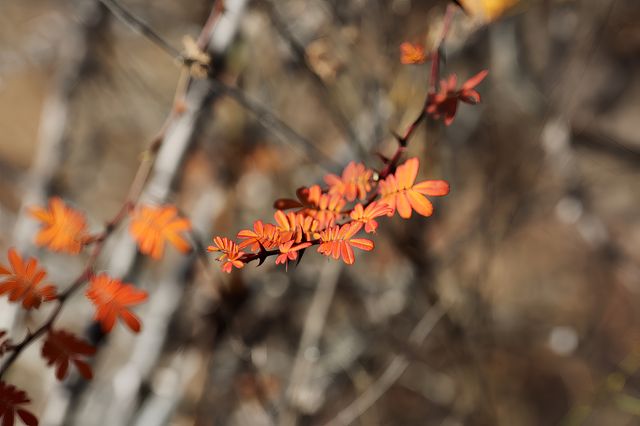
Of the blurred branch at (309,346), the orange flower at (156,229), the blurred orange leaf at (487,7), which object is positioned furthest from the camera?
the blurred branch at (309,346)

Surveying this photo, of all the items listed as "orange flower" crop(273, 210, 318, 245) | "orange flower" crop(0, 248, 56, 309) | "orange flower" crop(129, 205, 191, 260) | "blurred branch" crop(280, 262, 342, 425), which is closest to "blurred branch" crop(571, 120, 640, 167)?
"blurred branch" crop(280, 262, 342, 425)

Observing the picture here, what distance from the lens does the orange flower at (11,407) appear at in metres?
0.52

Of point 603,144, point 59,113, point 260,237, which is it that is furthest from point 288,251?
point 603,144

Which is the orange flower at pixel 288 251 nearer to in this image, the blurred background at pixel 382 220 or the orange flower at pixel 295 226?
the orange flower at pixel 295 226

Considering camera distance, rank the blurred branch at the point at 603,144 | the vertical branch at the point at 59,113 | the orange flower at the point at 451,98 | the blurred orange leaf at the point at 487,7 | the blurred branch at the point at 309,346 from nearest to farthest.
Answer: the orange flower at the point at 451,98 < the blurred orange leaf at the point at 487,7 < the blurred branch at the point at 309,346 < the vertical branch at the point at 59,113 < the blurred branch at the point at 603,144

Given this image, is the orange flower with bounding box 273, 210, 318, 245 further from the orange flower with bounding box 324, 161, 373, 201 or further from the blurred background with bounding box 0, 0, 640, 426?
the blurred background with bounding box 0, 0, 640, 426

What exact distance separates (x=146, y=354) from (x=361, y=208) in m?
0.83

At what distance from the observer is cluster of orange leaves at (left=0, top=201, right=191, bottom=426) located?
0.56 metres

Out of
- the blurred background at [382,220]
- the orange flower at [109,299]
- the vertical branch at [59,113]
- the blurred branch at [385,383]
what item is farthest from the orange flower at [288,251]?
the vertical branch at [59,113]

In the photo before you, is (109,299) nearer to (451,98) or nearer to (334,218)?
(334,218)

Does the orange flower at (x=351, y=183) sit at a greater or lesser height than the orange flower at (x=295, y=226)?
greater

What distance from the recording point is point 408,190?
0.52 m

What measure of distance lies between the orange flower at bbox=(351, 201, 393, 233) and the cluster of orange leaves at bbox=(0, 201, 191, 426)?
25cm

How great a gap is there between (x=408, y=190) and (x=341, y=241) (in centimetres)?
9
